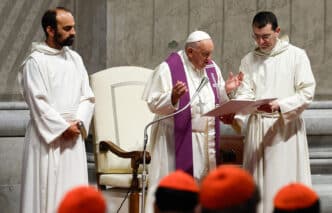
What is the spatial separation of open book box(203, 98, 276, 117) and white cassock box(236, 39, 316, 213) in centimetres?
28

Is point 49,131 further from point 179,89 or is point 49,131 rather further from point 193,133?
point 193,133

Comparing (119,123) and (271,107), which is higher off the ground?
(271,107)

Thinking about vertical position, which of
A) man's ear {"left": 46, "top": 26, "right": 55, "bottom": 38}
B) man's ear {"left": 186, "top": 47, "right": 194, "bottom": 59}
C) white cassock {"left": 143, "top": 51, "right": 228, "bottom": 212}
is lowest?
white cassock {"left": 143, "top": 51, "right": 228, "bottom": 212}

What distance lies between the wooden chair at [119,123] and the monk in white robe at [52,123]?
0.83 meters

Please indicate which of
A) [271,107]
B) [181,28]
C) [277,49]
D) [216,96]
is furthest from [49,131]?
[181,28]

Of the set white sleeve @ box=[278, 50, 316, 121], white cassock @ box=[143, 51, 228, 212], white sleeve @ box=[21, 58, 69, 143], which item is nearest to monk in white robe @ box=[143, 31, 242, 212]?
white cassock @ box=[143, 51, 228, 212]

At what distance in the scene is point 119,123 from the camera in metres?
8.15

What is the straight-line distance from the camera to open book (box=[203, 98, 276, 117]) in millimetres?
6672

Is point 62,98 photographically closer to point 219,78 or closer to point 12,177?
point 219,78

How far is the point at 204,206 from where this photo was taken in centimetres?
321

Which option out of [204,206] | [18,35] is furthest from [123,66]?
[204,206]

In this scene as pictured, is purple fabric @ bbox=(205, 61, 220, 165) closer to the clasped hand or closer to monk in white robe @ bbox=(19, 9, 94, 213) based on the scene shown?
monk in white robe @ bbox=(19, 9, 94, 213)

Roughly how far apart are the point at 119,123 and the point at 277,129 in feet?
4.90

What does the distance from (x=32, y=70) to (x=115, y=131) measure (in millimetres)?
1426
